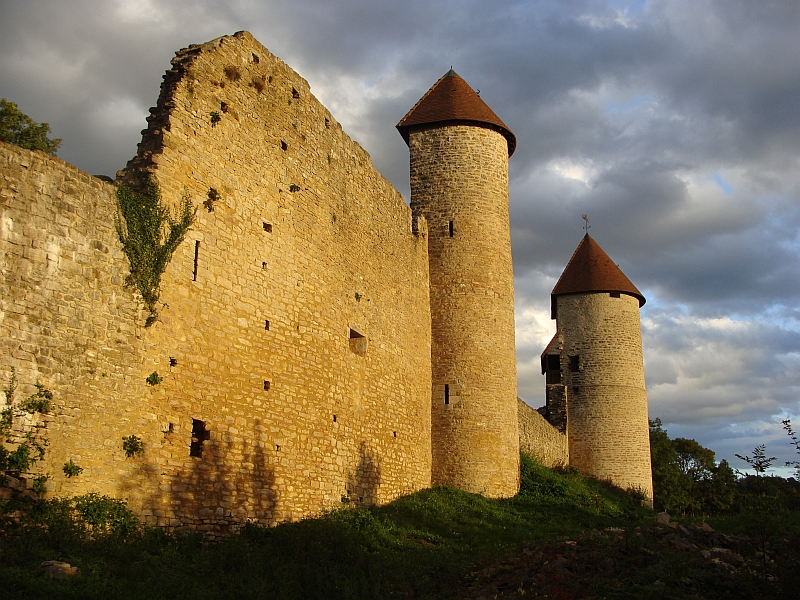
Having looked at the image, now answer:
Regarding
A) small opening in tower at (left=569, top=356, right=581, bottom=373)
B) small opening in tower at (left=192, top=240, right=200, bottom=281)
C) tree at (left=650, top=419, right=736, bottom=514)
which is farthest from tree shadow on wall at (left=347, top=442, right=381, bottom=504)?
tree at (left=650, top=419, right=736, bottom=514)

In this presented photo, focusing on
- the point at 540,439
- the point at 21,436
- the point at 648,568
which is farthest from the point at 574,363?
the point at 21,436

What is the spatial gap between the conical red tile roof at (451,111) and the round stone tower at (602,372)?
1014 cm

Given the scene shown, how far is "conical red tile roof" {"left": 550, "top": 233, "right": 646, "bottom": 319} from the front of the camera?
30.8 meters

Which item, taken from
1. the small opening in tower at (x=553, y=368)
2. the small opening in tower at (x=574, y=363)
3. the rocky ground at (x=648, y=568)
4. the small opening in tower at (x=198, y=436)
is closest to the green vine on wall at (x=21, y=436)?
the small opening in tower at (x=198, y=436)

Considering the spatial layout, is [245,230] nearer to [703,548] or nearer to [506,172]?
[703,548]

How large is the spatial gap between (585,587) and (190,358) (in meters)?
6.26

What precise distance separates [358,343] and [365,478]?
9.15ft

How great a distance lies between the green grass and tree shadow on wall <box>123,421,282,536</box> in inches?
11.7

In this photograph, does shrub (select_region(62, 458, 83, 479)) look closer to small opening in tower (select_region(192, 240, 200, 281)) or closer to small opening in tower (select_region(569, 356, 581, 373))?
small opening in tower (select_region(192, 240, 200, 281))

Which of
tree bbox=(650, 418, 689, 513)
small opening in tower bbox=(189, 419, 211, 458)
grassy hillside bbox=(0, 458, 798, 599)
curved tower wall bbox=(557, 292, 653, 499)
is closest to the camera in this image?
grassy hillside bbox=(0, 458, 798, 599)

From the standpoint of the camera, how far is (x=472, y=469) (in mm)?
19438

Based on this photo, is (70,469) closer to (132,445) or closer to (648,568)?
(132,445)

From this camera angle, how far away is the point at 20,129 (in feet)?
54.1

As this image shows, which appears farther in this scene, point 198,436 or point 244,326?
point 244,326
